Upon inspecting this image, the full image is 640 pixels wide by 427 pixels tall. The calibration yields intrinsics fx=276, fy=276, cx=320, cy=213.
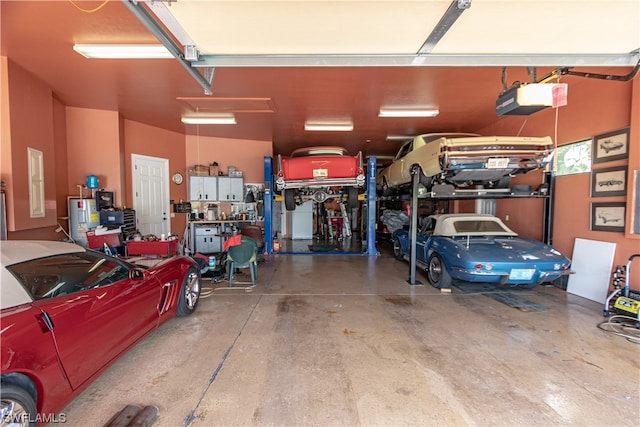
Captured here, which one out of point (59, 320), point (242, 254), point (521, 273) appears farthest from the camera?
point (242, 254)

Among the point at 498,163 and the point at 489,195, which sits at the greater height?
the point at 498,163

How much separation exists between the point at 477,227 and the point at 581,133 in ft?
7.13

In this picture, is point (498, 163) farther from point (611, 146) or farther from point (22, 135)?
point (22, 135)

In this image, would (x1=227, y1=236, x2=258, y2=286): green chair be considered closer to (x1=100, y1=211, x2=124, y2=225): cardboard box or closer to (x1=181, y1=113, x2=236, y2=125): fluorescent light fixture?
(x1=100, y1=211, x2=124, y2=225): cardboard box

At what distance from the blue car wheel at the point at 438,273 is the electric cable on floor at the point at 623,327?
1.80 meters

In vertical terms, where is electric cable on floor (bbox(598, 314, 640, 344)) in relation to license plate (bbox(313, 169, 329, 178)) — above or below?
below

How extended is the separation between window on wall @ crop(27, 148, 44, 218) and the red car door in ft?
9.62

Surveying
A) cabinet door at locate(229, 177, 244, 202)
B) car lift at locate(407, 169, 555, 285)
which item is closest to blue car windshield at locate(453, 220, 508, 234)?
car lift at locate(407, 169, 555, 285)

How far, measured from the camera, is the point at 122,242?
502cm

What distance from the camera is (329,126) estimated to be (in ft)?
23.2

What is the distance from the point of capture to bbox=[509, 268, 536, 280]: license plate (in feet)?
12.6

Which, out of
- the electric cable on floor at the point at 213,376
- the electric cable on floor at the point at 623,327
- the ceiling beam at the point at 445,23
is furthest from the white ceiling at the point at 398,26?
the electric cable on floor at the point at 623,327

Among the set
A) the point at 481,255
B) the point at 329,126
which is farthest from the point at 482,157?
the point at 329,126

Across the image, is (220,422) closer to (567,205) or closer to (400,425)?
(400,425)
